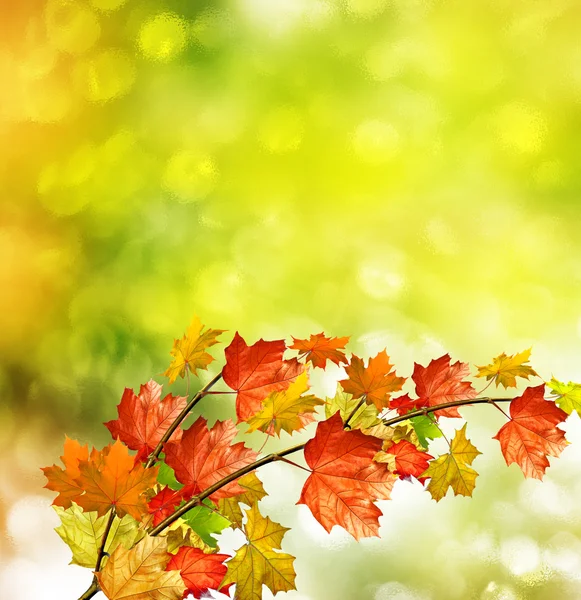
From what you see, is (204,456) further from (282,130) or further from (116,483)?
(282,130)

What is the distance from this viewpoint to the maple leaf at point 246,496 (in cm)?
41

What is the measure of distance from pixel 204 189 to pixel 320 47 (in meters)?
0.49

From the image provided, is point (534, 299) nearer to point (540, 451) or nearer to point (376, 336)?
point (376, 336)

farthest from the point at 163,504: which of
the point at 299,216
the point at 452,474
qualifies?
the point at 299,216

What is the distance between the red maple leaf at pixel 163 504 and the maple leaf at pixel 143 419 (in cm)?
5

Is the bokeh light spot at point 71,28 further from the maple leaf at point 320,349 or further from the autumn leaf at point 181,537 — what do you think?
the autumn leaf at point 181,537

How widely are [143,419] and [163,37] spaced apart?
137cm

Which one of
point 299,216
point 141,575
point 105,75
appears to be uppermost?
point 105,75

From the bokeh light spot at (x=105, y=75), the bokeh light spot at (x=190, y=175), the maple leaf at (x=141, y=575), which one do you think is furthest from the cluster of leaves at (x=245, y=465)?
the bokeh light spot at (x=105, y=75)

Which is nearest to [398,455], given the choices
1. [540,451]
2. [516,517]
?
[540,451]

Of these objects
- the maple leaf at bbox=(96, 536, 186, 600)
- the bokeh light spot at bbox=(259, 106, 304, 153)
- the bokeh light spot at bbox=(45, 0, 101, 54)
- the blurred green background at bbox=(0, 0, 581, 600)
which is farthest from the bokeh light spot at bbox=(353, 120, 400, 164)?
the maple leaf at bbox=(96, 536, 186, 600)

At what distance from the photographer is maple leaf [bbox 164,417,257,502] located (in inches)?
14.0

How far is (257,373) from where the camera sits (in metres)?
0.43

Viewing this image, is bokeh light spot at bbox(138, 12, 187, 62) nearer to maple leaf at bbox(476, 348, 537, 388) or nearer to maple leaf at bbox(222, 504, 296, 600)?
maple leaf at bbox(476, 348, 537, 388)
